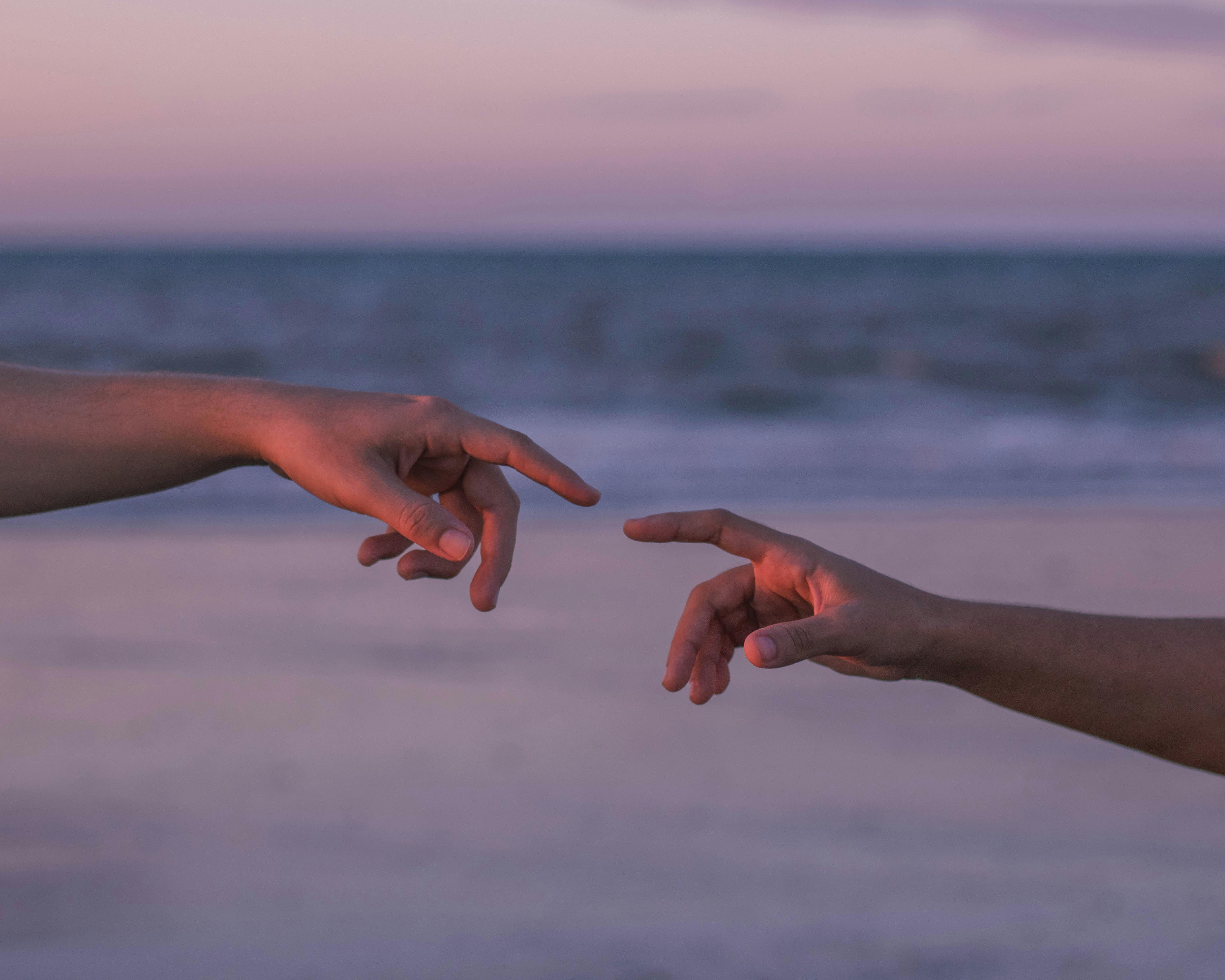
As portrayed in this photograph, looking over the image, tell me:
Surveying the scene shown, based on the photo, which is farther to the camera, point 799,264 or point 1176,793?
point 799,264

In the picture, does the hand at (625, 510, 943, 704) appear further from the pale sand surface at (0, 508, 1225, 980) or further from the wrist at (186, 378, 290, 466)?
the pale sand surface at (0, 508, 1225, 980)

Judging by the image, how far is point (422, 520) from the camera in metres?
1.65

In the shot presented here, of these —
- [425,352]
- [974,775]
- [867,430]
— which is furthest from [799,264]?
[974,775]

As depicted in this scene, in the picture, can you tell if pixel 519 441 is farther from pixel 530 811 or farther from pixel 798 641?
pixel 530 811

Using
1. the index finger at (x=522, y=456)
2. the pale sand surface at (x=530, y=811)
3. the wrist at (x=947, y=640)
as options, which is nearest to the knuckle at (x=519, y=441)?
the index finger at (x=522, y=456)

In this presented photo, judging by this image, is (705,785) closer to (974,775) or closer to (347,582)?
(974,775)

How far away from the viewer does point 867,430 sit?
10.3 metres

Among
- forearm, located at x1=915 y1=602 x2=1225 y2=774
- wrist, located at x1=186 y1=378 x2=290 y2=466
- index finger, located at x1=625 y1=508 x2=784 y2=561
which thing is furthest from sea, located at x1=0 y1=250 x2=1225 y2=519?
forearm, located at x1=915 y1=602 x2=1225 y2=774

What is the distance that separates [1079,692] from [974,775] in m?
1.73

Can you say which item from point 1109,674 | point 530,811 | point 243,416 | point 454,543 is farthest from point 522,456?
point 530,811

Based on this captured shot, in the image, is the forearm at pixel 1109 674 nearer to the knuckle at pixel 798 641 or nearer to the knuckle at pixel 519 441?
the knuckle at pixel 798 641

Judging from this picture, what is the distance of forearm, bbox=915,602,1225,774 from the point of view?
1.86 metres

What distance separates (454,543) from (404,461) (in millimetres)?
205

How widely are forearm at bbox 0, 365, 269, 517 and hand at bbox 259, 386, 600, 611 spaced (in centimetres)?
13
